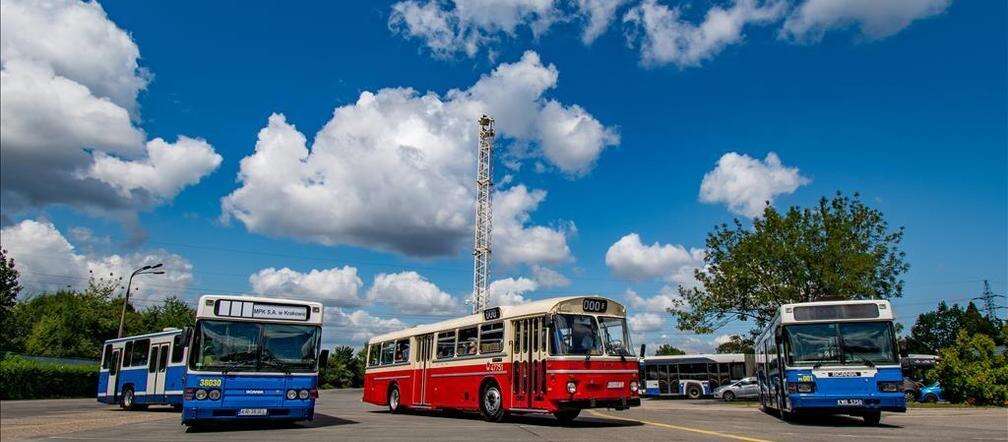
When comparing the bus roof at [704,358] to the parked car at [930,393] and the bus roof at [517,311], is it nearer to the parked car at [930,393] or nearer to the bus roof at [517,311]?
the parked car at [930,393]

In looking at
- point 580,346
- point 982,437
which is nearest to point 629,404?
point 580,346

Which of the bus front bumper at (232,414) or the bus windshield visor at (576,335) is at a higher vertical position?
the bus windshield visor at (576,335)

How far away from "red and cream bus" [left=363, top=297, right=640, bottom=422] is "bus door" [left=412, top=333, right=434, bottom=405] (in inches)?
15.8

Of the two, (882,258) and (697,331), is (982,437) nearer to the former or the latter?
(697,331)

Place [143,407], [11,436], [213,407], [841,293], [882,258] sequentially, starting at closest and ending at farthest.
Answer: [11,436], [213,407], [143,407], [841,293], [882,258]

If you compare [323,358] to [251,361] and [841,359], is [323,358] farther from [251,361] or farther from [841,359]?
[841,359]

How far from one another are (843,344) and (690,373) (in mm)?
27297

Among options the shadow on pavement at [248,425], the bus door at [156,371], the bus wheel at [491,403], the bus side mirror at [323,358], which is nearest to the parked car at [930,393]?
the bus wheel at [491,403]

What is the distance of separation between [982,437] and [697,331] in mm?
22876

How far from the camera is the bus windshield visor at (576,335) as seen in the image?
50.5ft

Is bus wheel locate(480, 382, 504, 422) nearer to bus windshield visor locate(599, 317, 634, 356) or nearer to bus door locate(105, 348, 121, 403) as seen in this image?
bus windshield visor locate(599, 317, 634, 356)

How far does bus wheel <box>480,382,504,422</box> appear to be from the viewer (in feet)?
56.0

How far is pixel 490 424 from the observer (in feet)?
53.7

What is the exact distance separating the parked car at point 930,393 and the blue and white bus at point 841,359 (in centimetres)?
1969
